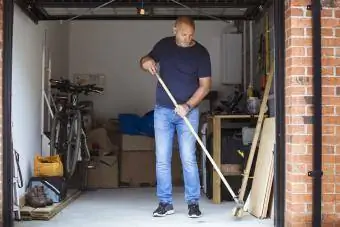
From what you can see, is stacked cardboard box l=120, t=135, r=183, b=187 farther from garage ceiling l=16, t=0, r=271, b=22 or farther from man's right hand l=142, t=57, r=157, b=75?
man's right hand l=142, t=57, r=157, b=75

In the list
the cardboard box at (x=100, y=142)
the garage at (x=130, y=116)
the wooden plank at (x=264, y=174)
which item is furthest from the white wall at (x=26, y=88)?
the wooden plank at (x=264, y=174)

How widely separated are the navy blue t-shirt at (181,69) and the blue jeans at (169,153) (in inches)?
5.3

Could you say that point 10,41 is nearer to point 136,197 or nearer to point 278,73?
point 278,73

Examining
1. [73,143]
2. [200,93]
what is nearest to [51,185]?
[73,143]

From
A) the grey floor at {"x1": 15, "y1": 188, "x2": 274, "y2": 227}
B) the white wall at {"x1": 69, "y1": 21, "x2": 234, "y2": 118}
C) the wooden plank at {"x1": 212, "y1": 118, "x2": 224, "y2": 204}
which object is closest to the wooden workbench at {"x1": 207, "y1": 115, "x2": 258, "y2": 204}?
the wooden plank at {"x1": 212, "y1": 118, "x2": 224, "y2": 204}

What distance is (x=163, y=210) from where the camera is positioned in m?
4.50

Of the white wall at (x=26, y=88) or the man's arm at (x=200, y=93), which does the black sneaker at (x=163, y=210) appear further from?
the white wall at (x=26, y=88)

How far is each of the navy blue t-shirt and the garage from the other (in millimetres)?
28

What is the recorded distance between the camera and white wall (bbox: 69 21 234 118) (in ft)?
26.2

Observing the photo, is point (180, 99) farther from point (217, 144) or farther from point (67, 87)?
point (67, 87)

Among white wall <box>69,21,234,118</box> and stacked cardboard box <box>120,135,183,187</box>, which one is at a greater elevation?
white wall <box>69,21,234,118</box>

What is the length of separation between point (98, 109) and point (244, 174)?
11.7 ft

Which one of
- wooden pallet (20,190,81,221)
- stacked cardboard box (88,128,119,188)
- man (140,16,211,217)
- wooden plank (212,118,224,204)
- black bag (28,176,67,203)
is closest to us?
wooden pallet (20,190,81,221)

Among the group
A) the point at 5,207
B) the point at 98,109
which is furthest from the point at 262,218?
the point at 98,109
